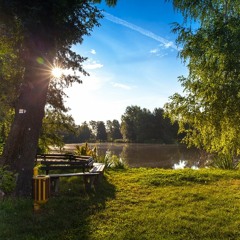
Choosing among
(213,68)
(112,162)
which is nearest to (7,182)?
(213,68)

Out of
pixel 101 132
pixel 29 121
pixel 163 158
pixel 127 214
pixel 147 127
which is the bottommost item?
pixel 163 158

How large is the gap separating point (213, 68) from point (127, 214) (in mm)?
3973

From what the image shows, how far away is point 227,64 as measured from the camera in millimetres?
5898

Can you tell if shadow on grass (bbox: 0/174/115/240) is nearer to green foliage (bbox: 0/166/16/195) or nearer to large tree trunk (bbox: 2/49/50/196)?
green foliage (bbox: 0/166/16/195)

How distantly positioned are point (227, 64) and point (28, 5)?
4.75m

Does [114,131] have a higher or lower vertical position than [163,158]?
higher

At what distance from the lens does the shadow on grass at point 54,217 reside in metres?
4.43

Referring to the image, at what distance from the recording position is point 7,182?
5879mm

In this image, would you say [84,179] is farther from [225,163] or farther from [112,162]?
[225,163]

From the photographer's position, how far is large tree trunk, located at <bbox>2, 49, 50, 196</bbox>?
6.38 meters

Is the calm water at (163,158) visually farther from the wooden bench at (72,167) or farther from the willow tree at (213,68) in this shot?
the wooden bench at (72,167)

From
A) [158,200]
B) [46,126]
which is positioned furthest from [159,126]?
[158,200]

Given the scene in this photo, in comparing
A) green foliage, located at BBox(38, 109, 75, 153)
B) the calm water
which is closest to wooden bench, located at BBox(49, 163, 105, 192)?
green foliage, located at BBox(38, 109, 75, 153)

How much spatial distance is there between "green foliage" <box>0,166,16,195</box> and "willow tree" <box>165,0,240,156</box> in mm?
5163
